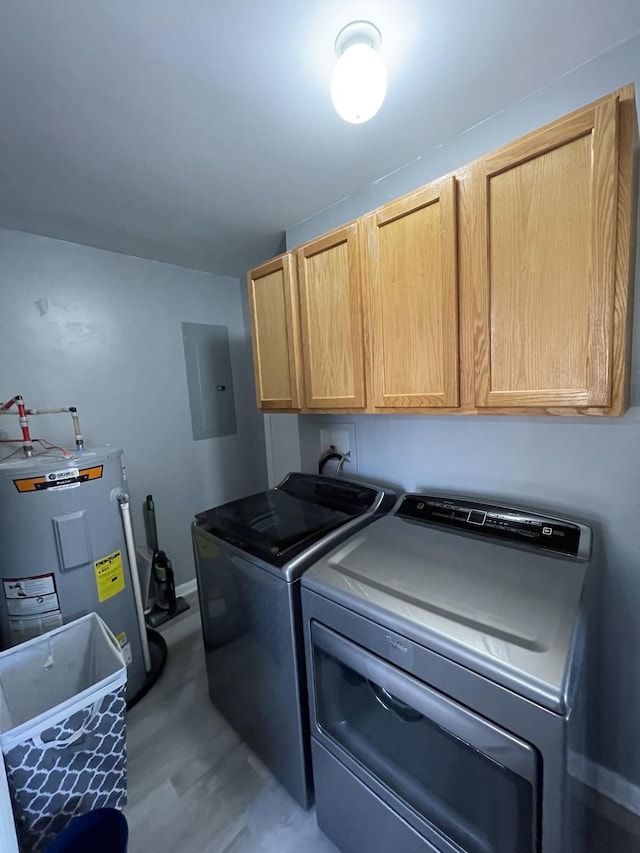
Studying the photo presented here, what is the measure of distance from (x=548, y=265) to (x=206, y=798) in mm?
2126

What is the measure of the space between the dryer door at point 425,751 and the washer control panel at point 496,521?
1.90ft

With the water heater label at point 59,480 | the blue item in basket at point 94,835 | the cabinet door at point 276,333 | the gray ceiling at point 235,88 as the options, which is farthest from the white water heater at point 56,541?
the gray ceiling at point 235,88

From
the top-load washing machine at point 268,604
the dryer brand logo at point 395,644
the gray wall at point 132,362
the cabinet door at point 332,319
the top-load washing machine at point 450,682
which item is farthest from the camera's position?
the gray wall at point 132,362

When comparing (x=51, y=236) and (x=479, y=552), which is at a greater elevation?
(x=51, y=236)

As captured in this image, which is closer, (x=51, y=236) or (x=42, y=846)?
(x=42, y=846)

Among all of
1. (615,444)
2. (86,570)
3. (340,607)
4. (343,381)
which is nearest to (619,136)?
(615,444)

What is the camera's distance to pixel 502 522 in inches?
47.6

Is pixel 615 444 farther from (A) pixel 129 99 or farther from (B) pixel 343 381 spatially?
(A) pixel 129 99

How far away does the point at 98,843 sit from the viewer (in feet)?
3.37

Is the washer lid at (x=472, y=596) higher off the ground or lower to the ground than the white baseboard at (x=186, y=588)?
higher

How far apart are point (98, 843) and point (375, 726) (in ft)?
2.96

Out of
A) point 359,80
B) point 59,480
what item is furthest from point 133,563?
point 359,80

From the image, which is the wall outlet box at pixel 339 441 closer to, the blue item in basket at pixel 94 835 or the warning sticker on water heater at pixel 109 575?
the warning sticker on water heater at pixel 109 575

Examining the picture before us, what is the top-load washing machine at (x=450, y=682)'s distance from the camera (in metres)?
0.66
